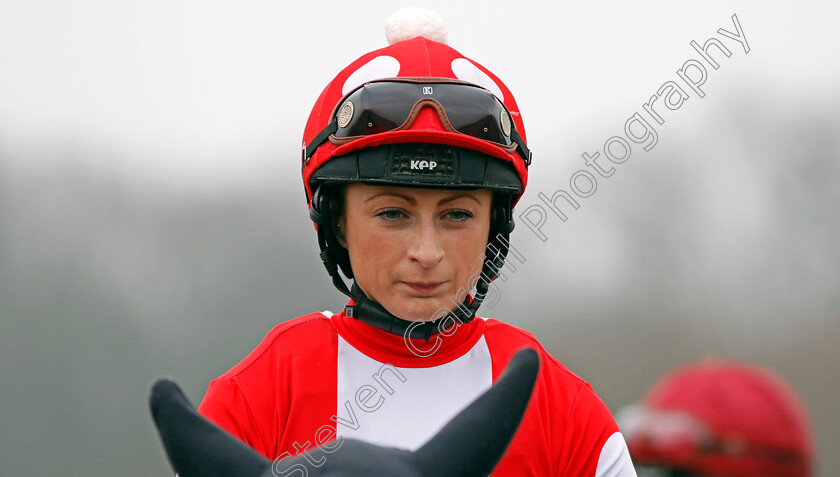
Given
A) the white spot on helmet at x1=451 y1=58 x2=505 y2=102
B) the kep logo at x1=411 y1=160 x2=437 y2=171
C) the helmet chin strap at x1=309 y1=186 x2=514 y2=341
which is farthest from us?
the white spot on helmet at x1=451 y1=58 x2=505 y2=102

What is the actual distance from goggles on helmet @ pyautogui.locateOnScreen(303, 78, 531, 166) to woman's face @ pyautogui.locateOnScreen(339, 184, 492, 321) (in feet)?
0.49

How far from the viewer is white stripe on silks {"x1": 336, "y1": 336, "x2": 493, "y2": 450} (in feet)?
7.93

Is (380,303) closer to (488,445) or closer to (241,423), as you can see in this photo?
(241,423)

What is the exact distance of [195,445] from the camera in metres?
1.72

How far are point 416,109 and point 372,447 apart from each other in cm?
103

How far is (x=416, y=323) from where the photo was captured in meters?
2.52

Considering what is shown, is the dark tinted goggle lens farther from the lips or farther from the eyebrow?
the lips

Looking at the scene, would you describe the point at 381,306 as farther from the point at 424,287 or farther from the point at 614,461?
the point at 614,461

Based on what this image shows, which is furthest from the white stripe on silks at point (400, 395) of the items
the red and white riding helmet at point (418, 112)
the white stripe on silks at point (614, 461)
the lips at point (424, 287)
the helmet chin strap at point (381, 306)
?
the red and white riding helmet at point (418, 112)

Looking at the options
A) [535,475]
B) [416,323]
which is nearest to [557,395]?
[535,475]

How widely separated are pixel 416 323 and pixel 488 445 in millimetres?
879

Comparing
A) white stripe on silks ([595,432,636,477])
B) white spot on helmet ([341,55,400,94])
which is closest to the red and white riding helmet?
white spot on helmet ([341,55,400,94])

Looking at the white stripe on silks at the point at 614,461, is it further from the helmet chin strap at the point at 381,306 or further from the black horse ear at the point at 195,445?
the black horse ear at the point at 195,445

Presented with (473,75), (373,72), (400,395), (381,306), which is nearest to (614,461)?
(400,395)
